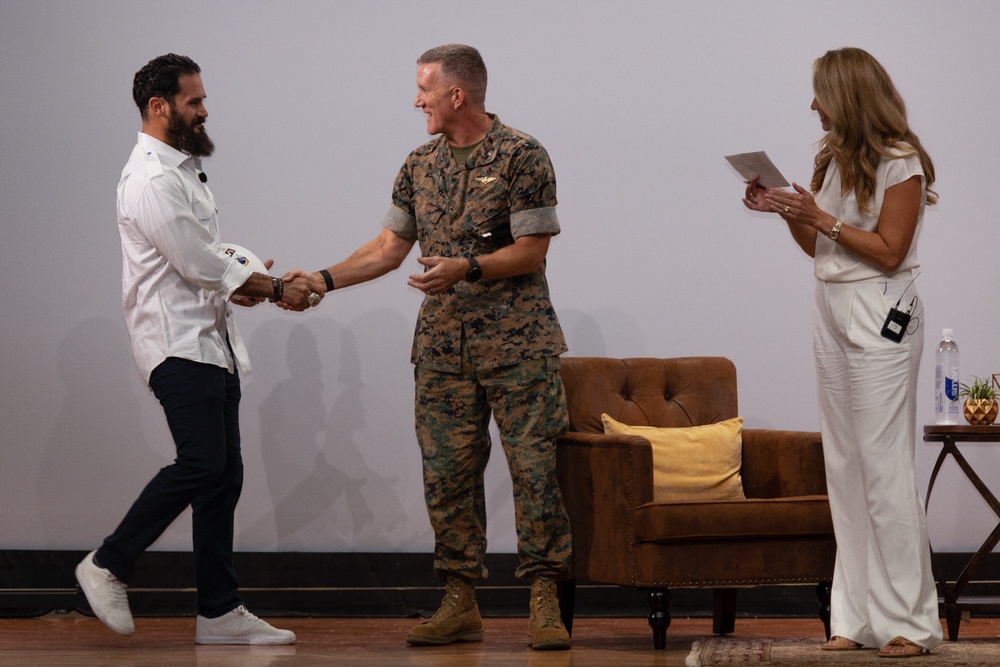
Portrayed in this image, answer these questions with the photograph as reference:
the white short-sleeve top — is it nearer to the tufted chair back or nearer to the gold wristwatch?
the gold wristwatch

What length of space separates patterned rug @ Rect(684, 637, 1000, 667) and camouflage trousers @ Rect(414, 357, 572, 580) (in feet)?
1.77

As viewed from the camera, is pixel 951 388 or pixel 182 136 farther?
pixel 951 388

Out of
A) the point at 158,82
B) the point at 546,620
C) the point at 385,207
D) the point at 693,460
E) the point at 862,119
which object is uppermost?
the point at 158,82

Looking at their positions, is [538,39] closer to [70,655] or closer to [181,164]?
[181,164]

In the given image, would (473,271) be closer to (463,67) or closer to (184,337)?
(463,67)

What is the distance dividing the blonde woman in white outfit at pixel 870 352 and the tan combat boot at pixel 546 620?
792mm

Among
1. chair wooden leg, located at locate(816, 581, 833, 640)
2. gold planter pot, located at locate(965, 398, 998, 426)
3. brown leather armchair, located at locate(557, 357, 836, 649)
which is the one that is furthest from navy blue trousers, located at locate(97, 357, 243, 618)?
gold planter pot, located at locate(965, 398, 998, 426)

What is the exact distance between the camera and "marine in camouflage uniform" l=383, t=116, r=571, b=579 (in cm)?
335

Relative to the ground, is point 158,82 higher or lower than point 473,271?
higher

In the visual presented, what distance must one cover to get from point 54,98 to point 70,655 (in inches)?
88.3

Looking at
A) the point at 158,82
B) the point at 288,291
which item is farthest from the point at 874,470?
the point at 158,82

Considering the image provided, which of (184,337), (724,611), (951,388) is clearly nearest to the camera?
(184,337)

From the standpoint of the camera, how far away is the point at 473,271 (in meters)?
3.24

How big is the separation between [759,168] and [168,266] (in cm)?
174
